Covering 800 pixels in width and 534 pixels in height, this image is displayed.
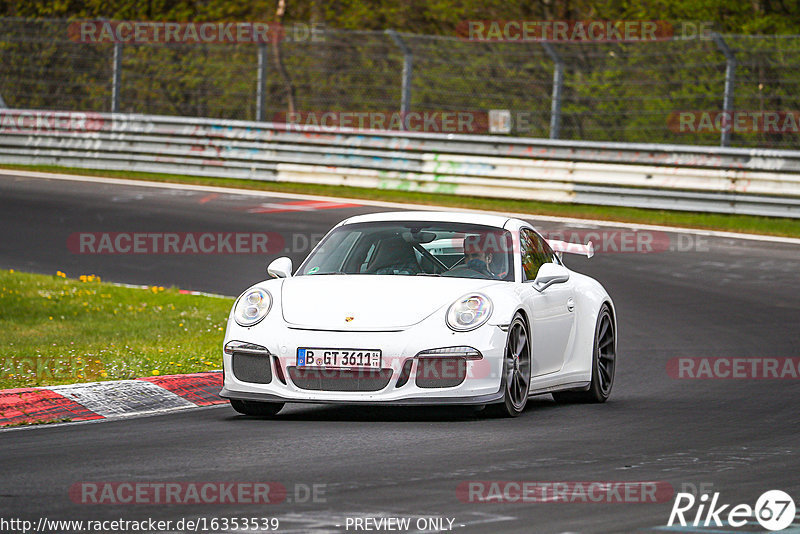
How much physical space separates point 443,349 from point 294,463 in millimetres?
1622

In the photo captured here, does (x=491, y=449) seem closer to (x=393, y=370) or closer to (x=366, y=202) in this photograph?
(x=393, y=370)

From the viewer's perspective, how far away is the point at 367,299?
27.5 feet

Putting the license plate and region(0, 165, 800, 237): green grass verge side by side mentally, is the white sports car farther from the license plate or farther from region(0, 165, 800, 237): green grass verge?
region(0, 165, 800, 237): green grass verge

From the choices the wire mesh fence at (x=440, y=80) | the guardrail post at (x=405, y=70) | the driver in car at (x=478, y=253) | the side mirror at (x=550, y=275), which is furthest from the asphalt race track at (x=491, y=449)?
the guardrail post at (x=405, y=70)

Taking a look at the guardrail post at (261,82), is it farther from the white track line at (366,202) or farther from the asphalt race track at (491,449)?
the asphalt race track at (491,449)

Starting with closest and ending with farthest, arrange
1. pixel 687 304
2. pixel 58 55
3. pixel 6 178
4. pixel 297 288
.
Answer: pixel 297 288 < pixel 687 304 < pixel 6 178 < pixel 58 55

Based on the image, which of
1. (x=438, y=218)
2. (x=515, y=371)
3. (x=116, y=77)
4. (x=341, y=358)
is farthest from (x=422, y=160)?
(x=341, y=358)

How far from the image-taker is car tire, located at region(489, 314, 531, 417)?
27.5 ft

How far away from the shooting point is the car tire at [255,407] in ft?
28.5

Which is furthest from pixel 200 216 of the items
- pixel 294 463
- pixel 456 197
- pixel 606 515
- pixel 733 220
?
pixel 606 515

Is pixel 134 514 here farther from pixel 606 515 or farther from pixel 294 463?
pixel 606 515

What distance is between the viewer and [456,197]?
2280 centimetres

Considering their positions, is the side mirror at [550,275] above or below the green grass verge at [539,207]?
above

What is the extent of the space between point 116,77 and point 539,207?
8.32 m
